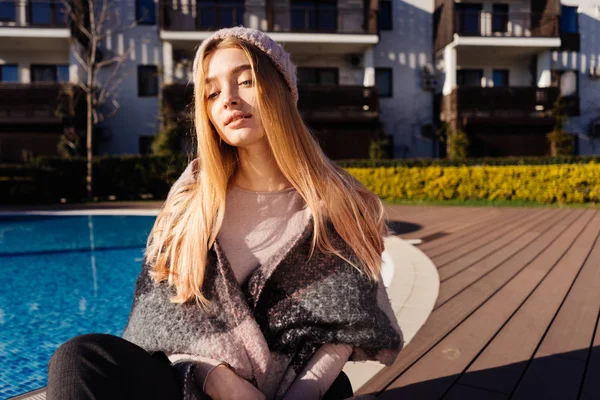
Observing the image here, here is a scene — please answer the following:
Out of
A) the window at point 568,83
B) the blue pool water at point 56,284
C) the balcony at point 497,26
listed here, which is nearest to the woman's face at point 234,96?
the blue pool water at point 56,284

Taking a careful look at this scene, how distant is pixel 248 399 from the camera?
1248 millimetres

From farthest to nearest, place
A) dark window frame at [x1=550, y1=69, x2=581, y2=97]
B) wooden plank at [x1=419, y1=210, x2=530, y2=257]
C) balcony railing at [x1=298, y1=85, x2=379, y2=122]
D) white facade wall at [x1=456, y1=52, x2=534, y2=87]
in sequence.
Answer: white facade wall at [x1=456, y1=52, x2=534, y2=87] < dark window frame at [x1=550, y1=69, x2=581, y2=97] < balcony railing at [x1=298, y1=85, x2=379, y2=122] < wooden plank at [x1=419, y1=210, x2=530, y2=257]

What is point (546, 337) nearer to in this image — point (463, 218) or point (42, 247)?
point (463, 218)

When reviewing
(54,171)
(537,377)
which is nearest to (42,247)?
(54,171)

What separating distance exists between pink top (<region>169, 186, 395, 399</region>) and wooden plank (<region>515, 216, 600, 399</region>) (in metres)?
1.37

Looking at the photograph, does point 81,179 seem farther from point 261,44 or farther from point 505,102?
point 261,44

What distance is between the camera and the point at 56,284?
6801 mm

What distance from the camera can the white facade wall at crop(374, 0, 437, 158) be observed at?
2006 cm

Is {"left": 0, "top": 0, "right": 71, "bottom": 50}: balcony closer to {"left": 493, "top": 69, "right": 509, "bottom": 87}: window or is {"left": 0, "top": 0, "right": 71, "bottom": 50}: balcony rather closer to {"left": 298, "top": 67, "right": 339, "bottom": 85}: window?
{"left": 298, "top": 67, "right": 339, "bottom": 85}: window

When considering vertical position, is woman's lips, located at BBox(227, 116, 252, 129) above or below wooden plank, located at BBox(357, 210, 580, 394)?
above

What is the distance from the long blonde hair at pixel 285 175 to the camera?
55.7 inches

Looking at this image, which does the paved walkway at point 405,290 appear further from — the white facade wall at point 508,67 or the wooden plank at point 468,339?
the white facade wall at point 508,67

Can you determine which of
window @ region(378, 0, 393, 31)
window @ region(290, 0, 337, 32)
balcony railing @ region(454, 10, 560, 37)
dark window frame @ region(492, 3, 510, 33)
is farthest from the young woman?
dark window frame @ region(492, 3, 510, 33)

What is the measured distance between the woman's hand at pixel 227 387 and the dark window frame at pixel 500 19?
72.6ft
